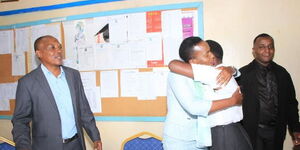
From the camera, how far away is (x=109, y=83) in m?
2.60

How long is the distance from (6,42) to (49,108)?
1578mm

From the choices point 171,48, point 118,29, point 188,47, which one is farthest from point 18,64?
point 188,47

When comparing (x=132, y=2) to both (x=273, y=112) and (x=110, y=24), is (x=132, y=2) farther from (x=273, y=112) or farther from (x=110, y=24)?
(x=273, y=112)

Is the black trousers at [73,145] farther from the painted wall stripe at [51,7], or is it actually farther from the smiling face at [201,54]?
the painted wall stripe at [51,7]

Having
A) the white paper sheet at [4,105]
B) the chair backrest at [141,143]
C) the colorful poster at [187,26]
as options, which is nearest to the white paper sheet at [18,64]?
the white paper sheet at [4,105]

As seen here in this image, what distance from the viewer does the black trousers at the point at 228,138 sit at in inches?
56.5

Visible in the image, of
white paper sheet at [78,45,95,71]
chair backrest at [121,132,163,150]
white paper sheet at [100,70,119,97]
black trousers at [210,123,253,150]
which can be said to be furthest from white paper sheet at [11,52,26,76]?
black trousers at [210,123,253,150]

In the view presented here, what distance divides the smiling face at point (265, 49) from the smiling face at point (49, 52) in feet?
5.23

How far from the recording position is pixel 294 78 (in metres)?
2.25

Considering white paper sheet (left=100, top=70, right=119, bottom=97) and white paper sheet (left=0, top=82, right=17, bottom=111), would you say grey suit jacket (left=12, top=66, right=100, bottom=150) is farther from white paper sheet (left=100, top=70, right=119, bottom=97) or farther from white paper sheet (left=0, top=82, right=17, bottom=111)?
white paper sheet (left=0, top=82, right=17, bottom=111)

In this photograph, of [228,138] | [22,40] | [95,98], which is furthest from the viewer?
[22,40]

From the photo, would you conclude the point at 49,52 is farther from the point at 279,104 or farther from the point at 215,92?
the point at 279,104

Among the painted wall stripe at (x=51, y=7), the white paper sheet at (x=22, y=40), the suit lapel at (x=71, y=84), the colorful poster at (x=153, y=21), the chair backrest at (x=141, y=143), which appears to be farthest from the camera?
the white paper sheet at (x=22, y=40)

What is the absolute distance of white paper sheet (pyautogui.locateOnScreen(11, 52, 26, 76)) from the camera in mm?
2869
